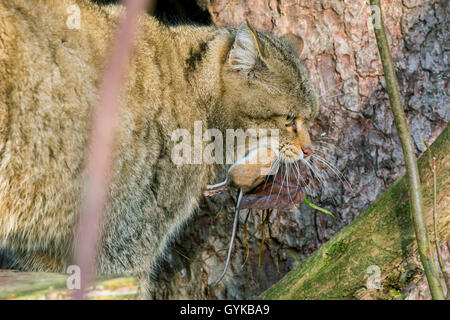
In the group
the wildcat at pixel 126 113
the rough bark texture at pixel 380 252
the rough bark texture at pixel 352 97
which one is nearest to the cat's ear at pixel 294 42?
the wildcat at pixel 126 113

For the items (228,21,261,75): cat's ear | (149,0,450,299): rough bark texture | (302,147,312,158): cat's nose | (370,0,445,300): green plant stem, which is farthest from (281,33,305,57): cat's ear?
(370,0,445,300): green plant stem

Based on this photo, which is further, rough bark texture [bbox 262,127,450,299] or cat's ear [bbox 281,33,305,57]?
cat's ear [bbox 281,33,305,57]

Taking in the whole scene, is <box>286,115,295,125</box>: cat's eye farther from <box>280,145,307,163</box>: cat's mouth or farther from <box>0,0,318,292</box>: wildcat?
<box>280,145,307,163</box>: cat's mouth

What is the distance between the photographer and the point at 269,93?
285 cm

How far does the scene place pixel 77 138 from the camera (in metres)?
2.46

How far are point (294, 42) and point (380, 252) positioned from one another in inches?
53.7

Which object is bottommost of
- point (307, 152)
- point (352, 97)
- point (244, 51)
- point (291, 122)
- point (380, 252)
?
point (380, 252)

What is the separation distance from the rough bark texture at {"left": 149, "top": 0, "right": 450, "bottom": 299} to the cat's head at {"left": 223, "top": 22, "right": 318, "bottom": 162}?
0.86 ft

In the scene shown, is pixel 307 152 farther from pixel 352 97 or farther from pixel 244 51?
pixel 244 51

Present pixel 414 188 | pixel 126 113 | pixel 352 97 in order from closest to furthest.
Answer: pixel 414 188
pixel 126 113
pixel 352 97

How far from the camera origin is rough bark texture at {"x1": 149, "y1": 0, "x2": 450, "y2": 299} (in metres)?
3.02

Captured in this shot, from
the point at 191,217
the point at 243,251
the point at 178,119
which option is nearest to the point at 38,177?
the point at 178,119

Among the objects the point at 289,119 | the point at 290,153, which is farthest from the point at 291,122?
the point at 290,153

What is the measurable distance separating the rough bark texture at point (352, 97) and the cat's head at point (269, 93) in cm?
26
